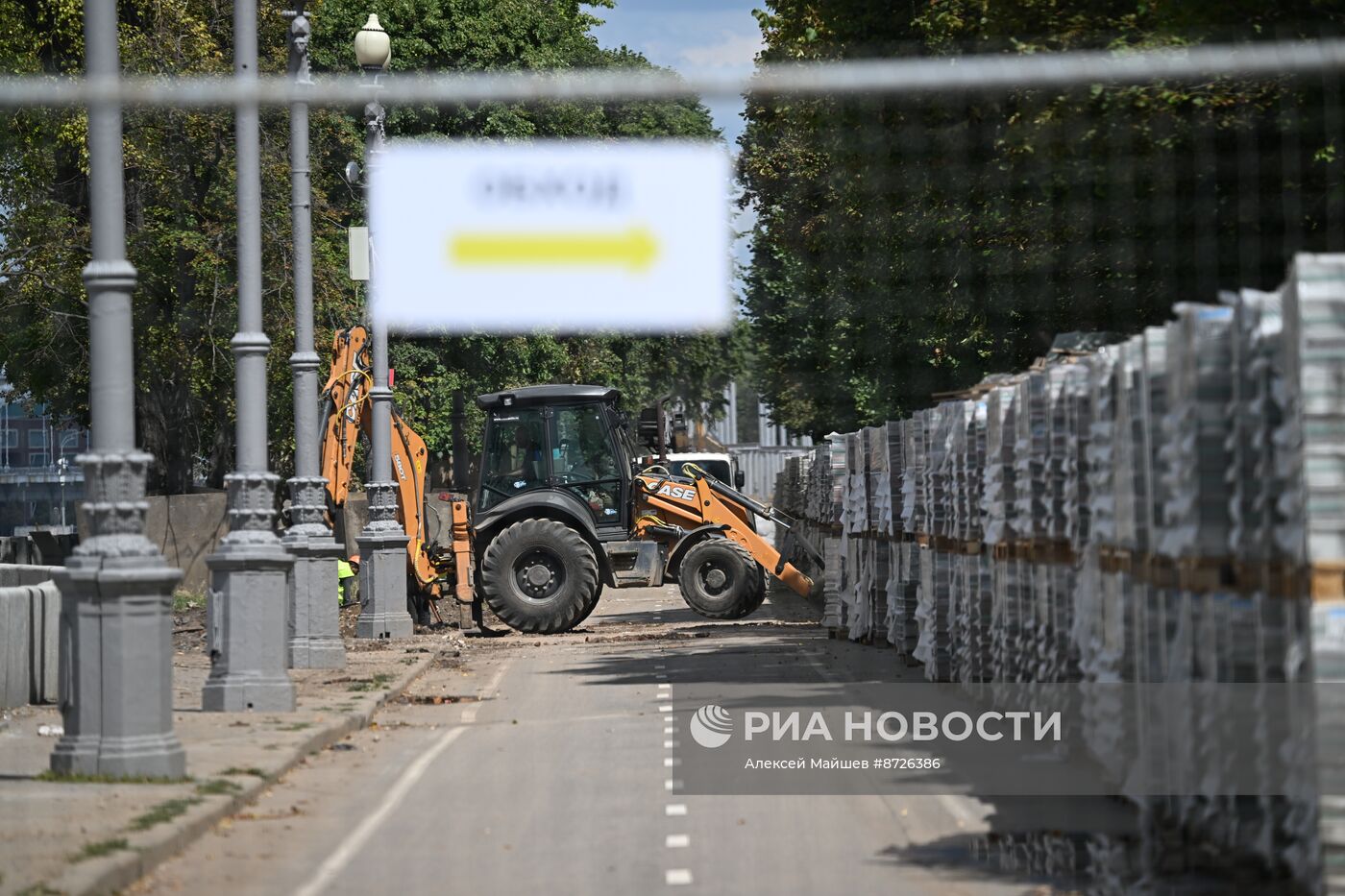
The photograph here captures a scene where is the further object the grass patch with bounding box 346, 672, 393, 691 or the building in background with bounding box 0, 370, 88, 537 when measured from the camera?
the building in background with bounding box 0, 370, 88, 537

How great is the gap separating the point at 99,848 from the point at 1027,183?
14870mm

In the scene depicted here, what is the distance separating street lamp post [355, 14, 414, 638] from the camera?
1071 inches

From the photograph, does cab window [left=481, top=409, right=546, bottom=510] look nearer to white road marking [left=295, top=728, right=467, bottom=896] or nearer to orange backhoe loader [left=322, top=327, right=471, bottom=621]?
orange backhoe loader [left=322, top=327, right=471, bottom=621]

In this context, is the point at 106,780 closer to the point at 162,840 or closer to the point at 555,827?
the point at 162,840

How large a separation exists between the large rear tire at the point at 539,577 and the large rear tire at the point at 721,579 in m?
1.36

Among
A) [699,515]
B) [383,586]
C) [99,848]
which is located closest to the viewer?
[99,848]

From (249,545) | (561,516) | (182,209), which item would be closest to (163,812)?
(249,545)

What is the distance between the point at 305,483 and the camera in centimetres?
2139

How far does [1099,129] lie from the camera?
65.8 ft

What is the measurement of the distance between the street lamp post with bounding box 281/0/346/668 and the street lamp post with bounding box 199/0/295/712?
3407 mm

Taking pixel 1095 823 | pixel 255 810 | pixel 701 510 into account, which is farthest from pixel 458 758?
pixel 701 510

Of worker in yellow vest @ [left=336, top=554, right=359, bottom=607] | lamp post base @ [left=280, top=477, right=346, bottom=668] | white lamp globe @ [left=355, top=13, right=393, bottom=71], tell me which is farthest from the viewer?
worker in yellow vest @ [left=336, top=554, right=359, bottom=607]

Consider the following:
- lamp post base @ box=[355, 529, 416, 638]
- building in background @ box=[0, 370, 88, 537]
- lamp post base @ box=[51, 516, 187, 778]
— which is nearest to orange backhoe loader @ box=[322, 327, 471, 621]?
lamp post base @ box=[355, 529, 416, 638]

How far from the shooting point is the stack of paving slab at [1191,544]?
835 centimetres
